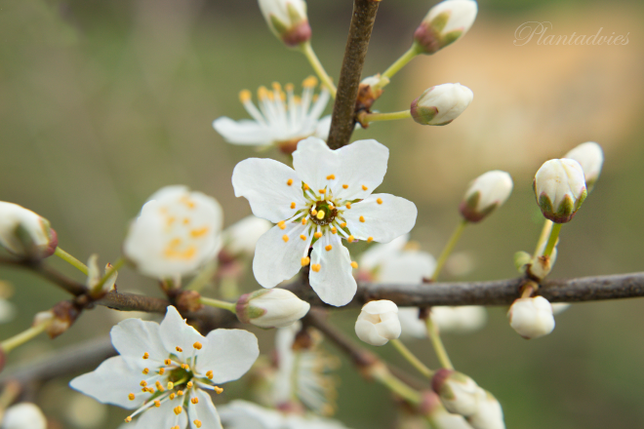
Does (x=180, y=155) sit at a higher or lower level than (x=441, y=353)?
higher

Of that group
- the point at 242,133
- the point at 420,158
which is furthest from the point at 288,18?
the point at 420,158

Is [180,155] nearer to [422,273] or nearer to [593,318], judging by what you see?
[422,273]

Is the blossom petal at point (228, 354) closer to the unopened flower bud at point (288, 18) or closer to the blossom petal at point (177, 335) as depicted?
the blossom petal at point (177, 335)

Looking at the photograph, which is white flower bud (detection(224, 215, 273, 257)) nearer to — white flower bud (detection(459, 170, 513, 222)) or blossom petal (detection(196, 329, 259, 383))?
blossom petal (detection(196, 329, 259, 383))

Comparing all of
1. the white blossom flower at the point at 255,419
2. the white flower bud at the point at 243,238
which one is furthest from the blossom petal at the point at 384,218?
the white blossom flower at the point at 255,419

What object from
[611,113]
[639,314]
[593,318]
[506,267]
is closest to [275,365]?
[506,267]

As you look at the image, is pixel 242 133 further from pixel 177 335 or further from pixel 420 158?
pixel 420 158
